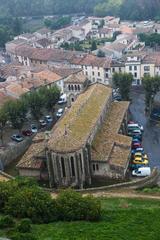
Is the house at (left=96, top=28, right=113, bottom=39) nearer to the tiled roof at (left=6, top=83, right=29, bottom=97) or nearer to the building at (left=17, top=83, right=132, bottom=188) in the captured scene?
the tiled roof at (left=6, top=83, right=29, bottom=97)

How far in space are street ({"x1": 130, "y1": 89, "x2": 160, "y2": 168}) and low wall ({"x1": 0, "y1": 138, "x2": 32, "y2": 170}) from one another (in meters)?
19.5

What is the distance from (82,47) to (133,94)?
52951 mm

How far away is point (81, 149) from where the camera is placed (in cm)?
5891

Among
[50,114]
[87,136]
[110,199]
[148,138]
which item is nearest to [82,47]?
[50,114]

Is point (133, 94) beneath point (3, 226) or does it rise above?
beneath

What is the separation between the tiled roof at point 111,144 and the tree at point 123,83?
47.6 ft

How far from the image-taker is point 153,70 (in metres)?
106

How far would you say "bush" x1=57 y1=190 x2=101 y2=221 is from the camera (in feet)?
142

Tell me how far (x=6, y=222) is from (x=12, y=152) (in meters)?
31.4

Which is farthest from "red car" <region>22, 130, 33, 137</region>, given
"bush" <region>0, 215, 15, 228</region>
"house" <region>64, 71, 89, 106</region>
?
"bush" <region>0, 215, 15, 228</region>

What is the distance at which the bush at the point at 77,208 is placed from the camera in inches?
1700

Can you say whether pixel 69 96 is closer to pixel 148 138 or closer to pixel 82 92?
pixel 82 92

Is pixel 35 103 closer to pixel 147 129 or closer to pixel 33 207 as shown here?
pixel 147 129

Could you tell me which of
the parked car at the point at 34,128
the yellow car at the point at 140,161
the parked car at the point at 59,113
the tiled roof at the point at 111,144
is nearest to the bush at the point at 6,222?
the tiled roof at the point at 111,144
